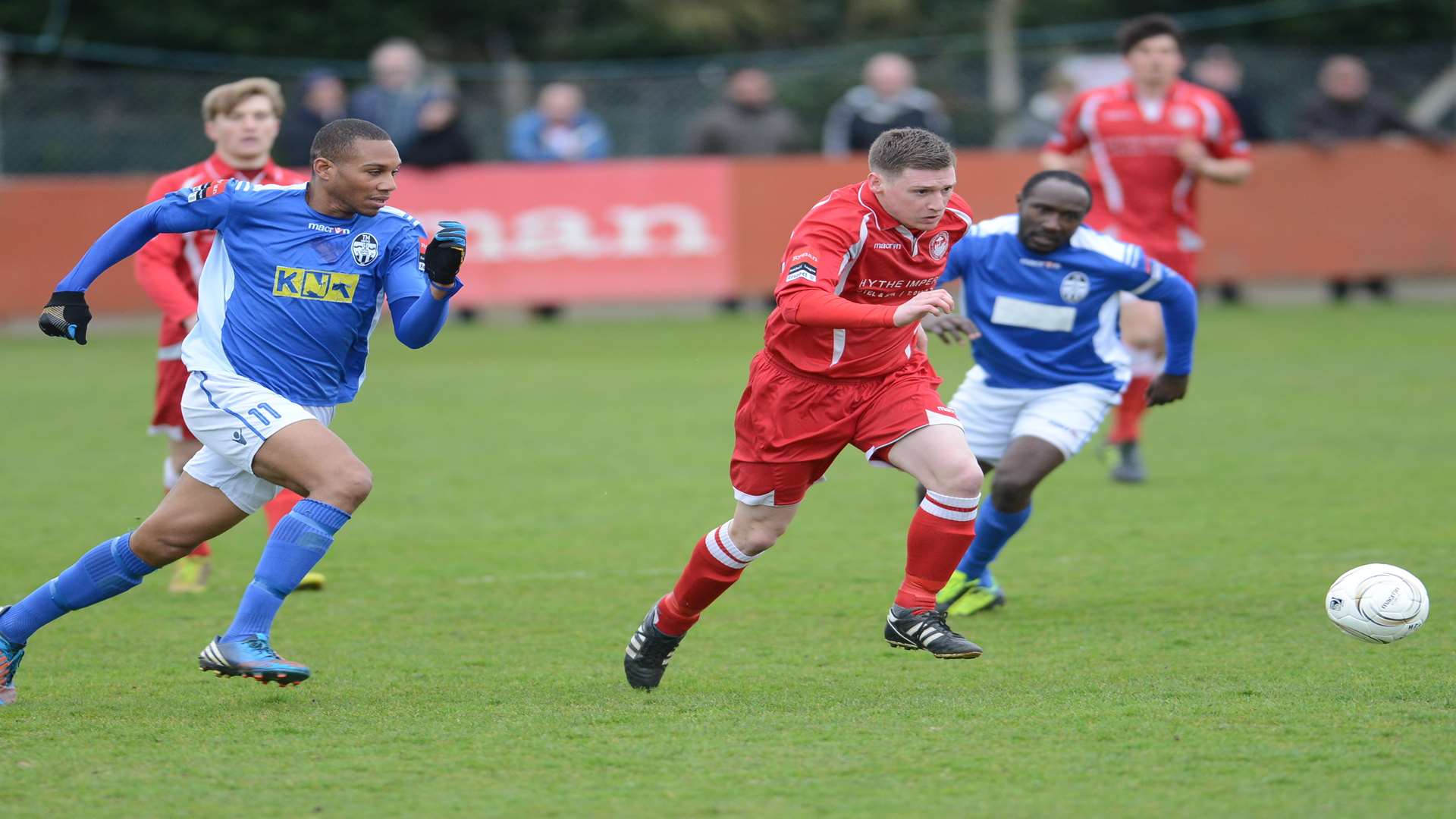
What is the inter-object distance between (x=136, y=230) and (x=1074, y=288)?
3.43 meters

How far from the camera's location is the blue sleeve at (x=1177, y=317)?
21.5 ft

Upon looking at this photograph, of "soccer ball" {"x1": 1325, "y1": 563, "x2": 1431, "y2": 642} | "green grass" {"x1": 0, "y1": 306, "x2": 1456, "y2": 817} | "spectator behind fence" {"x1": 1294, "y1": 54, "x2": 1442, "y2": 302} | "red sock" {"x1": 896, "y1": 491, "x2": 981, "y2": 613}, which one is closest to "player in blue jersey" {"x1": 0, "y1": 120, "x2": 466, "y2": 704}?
"green grass" {"x1": 0, "y1": 306, "x2": 1456, "y2": 817}

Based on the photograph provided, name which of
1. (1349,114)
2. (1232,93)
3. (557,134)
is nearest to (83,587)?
(557,134)

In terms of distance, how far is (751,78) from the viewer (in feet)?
57.8

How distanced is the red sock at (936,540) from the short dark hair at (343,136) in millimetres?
2006

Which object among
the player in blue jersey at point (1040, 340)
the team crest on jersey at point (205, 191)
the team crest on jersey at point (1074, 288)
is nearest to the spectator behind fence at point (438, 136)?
the player in blue jersey at point (1040, 340)

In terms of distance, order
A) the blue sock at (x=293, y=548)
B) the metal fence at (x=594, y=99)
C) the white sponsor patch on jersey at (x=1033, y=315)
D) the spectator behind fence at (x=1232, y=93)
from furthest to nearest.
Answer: the metal fence at (x=594, y=99)
the spectator behind fence at (x=1232, y=93)
the white sponsor patch on jersey at (x=1033, y=315)
the blue sock at (x=293, y=548)

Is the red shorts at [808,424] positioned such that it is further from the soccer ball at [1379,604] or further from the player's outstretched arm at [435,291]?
the soccer ball at [1379,604]

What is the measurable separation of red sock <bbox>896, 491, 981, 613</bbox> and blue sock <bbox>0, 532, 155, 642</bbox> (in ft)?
7.60

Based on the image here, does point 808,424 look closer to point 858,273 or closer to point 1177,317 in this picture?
point 858,273

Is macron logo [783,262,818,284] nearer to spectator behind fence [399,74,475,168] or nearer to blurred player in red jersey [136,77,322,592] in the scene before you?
blurred player in red jersey [136,77,322,592]

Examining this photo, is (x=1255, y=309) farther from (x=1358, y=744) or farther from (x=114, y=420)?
(x=1358, y=744)

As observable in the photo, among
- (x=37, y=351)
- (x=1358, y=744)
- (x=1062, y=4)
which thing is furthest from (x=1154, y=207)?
(x=1062, y=4)

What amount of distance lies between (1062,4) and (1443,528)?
23830mm
